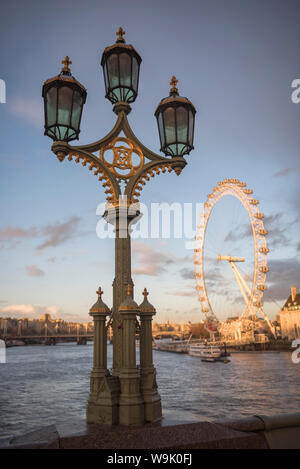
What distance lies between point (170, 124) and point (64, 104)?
177 cm

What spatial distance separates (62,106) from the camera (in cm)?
554

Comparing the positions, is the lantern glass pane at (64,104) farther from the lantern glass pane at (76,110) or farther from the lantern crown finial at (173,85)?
the lantern crown finial at (173,85)

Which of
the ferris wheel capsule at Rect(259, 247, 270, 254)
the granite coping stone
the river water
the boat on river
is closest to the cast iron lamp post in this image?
the granite coping stone

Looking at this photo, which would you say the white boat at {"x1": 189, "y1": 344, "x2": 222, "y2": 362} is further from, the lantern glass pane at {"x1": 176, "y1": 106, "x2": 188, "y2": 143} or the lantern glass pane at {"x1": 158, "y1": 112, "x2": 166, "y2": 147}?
the lantern glass pane at {"x1": 176, "y1": 106, "x2": 188, "y2": 143}

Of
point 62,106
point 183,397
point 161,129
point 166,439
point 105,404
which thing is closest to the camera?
point 166,439

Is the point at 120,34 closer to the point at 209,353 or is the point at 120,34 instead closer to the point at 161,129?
the point at 161,129

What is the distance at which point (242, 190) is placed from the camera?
52469mm

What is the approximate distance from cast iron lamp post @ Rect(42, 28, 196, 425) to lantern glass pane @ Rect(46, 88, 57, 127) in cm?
1

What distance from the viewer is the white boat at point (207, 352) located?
67.1m

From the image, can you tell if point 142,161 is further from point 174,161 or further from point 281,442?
point 281,442

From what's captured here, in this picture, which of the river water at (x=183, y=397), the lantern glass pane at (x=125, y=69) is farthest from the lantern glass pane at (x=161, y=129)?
the river water at (x=183, y=397)

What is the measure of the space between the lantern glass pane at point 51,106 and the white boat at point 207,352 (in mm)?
64537

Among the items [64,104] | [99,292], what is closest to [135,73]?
[64,104]
